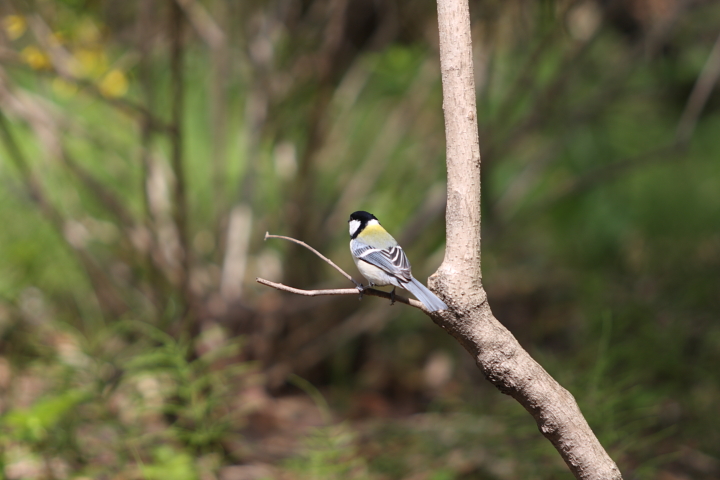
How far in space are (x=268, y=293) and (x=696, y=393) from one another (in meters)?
2.29

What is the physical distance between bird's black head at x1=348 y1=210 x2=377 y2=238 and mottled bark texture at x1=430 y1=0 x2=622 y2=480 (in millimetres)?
710

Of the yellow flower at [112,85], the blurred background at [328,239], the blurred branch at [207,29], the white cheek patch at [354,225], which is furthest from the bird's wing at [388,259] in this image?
the blurred branch at [207,29]

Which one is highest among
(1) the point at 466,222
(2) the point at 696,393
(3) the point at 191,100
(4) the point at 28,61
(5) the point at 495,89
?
(3) the point at 191,100

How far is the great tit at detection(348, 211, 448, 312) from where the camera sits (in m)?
1.52

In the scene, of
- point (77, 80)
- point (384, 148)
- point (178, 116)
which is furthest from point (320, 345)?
point (77, 80)

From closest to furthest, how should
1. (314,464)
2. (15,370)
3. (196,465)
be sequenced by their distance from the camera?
(314,464)
(196,465)
(15,370)

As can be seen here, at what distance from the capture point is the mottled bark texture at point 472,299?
0.98 metres

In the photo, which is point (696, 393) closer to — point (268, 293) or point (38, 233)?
point (268, 293)

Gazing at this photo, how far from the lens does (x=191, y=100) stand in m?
4.79

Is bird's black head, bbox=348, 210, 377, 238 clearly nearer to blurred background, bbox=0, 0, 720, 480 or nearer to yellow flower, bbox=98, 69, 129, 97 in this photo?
blurred background, bbox=0, 0, 720, 480

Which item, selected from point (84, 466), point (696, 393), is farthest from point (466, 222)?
point (696, 393)

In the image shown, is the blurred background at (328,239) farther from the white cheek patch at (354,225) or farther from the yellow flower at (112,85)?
the white cheek patch at (354,225)

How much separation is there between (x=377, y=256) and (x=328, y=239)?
1939 mm

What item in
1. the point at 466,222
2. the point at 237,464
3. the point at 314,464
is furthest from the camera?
the point at 237,464
